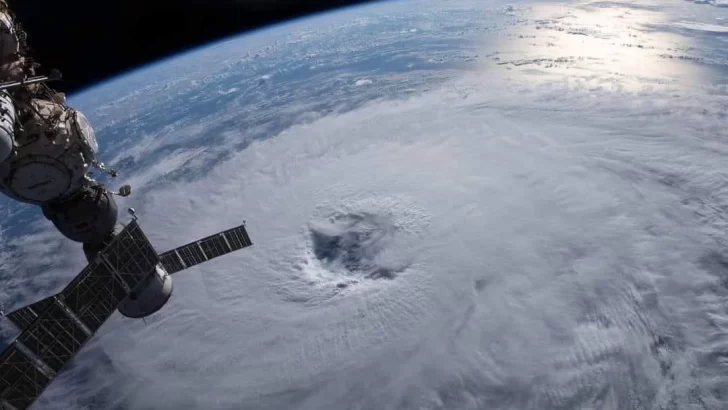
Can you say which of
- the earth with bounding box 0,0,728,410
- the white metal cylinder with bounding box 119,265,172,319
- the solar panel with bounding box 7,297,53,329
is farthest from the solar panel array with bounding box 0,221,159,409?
the earth with bounding box 0,0,728,410

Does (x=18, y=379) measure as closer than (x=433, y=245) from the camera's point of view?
Yes

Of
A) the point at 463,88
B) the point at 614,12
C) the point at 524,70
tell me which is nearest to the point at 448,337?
the point at 463,88

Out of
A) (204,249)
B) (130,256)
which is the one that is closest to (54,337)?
(130,256)

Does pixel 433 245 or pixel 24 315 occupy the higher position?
pixel 24 315

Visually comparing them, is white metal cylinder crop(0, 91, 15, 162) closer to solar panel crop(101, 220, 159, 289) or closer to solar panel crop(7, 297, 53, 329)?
solar panel crop(101, 220, 159, 289)

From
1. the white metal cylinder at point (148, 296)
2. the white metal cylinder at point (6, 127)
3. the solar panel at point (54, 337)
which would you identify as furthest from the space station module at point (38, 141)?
the white metal cylinder at point (148, 296)

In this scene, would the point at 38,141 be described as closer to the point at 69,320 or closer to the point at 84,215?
the point at 84,215

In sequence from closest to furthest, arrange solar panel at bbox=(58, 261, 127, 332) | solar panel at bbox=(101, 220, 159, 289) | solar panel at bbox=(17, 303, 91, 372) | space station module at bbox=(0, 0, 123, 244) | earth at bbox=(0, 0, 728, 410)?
space station module at bbox=(0, 0, 123, 244)
solar panel at bbox=(17, 303, 91, 372)
solar panel at bbox=(58, 261, 127, 332)
solar panel at bbox=(101, 220, 159, 289)
earth at bbox=(0, 0, 728, 410)
